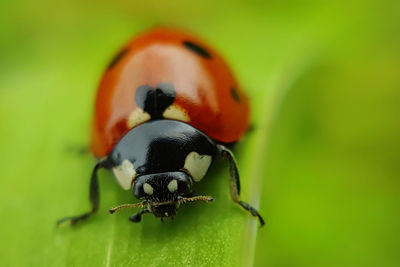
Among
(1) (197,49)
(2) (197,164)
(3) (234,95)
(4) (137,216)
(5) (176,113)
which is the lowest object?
(4) (137,216)

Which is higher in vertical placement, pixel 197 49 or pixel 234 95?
pixel 197 49

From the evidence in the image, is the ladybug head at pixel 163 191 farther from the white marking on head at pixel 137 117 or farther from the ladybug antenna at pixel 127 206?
the white marking on head at pixel 137 117

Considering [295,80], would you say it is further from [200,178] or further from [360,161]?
[200,178]

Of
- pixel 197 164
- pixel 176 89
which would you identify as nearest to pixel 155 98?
pixel 176 89

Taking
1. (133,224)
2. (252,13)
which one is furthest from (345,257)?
(252,13)

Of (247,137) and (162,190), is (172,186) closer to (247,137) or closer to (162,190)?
(162,190)
